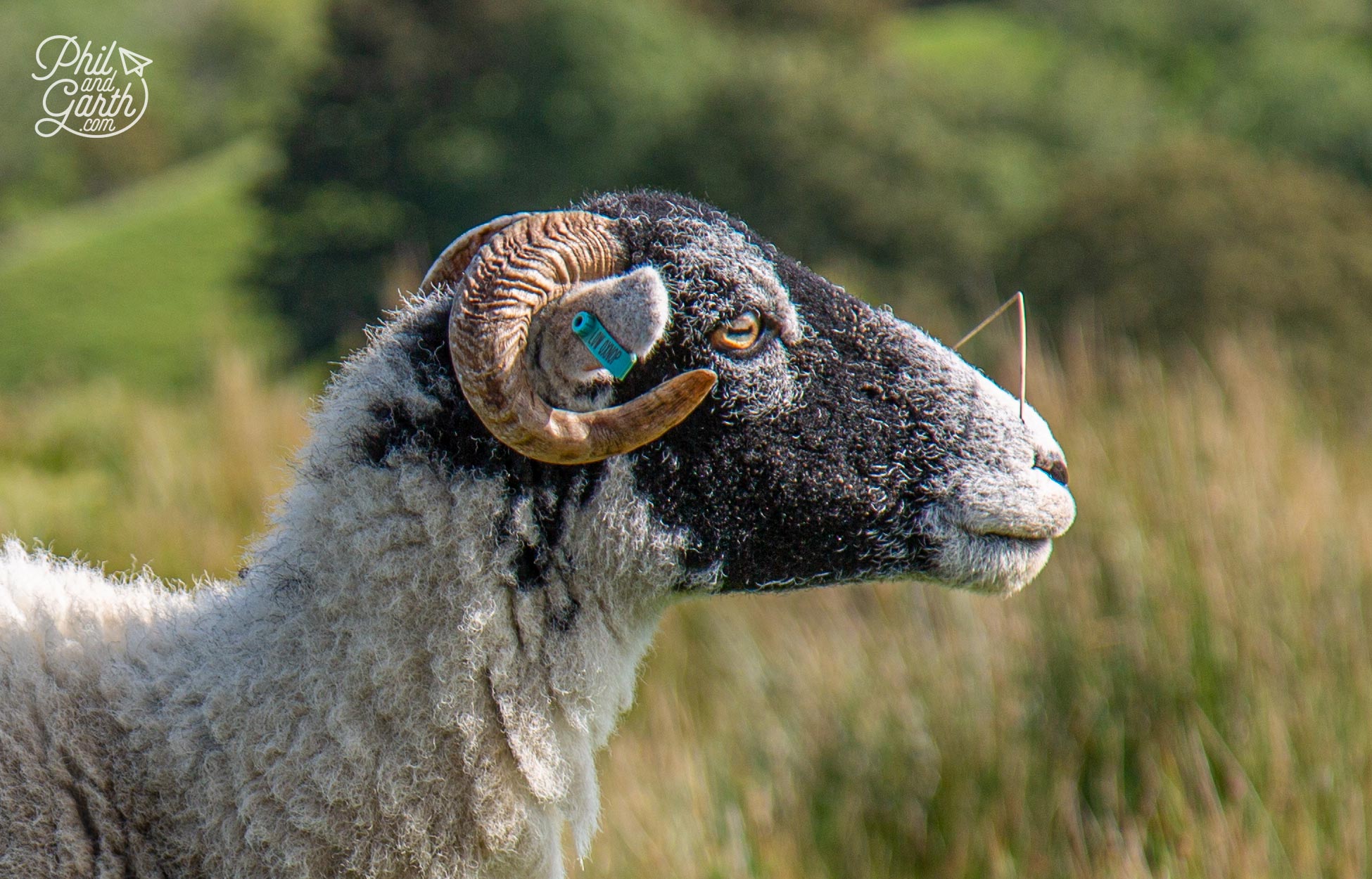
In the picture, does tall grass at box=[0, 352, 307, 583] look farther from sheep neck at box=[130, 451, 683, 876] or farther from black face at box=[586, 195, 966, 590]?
black face at box=[586, 195, 966, 590]

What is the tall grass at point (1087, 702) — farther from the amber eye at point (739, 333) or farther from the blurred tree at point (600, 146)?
the blurred tree at point (600, 146)

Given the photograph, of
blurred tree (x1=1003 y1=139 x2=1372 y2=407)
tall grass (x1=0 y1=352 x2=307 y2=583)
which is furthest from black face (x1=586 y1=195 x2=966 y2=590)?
Answer: blurred tree (x1=1003 y1=139 x2=1372 y2=407)

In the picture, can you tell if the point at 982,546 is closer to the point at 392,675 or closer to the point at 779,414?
the point at 779,414

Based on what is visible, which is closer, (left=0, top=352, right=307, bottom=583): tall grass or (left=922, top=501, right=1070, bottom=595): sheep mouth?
(left=922, top=501, right=1070, bottom=595): sheep mouth

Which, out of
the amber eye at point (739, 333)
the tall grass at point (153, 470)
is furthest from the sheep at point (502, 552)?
the tall grass at point (153, 470)

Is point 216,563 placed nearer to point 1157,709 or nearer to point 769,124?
point 1157,709

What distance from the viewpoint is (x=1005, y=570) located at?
2297 mm

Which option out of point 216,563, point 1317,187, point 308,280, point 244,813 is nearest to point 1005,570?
point 244,813

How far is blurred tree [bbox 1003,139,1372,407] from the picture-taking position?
1211cm

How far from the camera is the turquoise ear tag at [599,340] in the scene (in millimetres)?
2041

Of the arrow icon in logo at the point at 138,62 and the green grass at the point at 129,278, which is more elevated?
the green grass at the point at 129,278

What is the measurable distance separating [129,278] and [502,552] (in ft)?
134

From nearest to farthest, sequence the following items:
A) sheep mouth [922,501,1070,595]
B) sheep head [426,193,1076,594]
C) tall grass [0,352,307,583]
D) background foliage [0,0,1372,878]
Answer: sheep head [426,193,1076,594] < sheep mouth [922,501,1070,595] < background foliage [0,0,1372,878] < tall grass [0,352,307,583]

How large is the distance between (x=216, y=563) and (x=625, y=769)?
232cm
